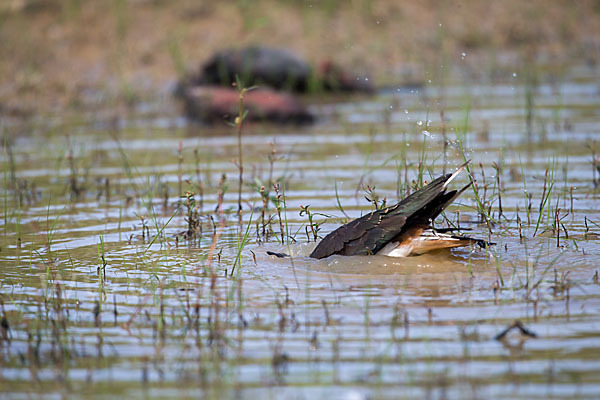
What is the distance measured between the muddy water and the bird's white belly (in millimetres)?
40

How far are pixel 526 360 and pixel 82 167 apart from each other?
5.72 metres

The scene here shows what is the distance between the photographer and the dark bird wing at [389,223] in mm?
4598

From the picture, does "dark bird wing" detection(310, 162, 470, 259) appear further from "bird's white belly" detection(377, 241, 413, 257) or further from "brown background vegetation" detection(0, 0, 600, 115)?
"brown background vegetation" detection(0, 0, 600, 115)

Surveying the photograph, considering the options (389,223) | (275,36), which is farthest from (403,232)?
(275,36)

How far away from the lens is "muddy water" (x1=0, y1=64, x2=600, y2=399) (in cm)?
338

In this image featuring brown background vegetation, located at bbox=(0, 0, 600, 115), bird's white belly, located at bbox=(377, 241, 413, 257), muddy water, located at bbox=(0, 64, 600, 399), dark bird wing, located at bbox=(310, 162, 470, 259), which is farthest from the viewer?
brown background vegetation, located at bbox=(0, 0, 600, 115)

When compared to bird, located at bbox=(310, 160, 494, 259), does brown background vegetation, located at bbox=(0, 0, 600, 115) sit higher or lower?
higher

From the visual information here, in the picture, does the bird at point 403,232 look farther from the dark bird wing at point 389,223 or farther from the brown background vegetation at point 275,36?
the brown background vegetation at point 275,36

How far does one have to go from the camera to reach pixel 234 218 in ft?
20.4

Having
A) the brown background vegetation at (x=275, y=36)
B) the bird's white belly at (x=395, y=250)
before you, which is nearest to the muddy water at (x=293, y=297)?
the bird's white belly at (x=395, y=250)

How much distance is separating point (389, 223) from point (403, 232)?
4.8 inches

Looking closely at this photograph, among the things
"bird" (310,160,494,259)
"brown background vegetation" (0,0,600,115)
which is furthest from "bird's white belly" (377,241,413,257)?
"brown background vegetation" (0,0,600,115)

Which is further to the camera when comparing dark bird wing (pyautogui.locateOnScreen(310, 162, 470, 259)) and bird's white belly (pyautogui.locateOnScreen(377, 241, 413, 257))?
bird's white belly (pyautogui.locateOnScreen(377, 241, 413, 257))

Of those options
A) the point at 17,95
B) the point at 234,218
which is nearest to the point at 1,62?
the point at 17,95
